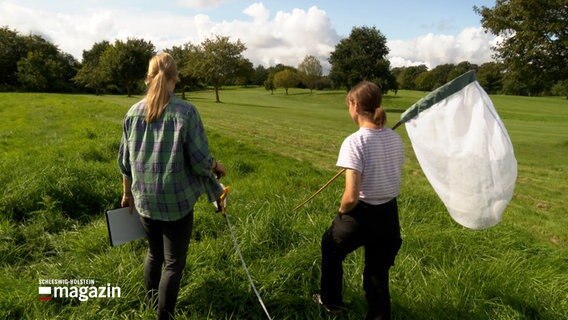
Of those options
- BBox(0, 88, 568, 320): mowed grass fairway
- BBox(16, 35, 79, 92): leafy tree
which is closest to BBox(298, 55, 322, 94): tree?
BBox(16, 35, 79, 92): leafy tree

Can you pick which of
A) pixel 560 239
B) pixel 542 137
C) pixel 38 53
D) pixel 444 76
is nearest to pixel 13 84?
pixel 38 53

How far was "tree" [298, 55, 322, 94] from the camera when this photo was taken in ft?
250

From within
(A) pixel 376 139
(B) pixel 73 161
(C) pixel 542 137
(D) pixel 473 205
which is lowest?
(C) pixel 542 137

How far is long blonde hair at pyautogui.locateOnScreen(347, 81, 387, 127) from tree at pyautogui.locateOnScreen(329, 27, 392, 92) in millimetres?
44123

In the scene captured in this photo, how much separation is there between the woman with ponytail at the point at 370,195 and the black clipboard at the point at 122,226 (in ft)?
5.14

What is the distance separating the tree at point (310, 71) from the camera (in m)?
76.1

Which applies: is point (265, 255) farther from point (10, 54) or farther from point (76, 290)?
point (10, 54)

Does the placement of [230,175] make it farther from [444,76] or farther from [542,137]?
[444,76]

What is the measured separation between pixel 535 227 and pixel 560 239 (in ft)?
1.39

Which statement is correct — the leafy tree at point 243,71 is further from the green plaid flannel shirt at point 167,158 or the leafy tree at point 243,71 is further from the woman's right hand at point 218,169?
the green plaid flannel shirt at point 167,158

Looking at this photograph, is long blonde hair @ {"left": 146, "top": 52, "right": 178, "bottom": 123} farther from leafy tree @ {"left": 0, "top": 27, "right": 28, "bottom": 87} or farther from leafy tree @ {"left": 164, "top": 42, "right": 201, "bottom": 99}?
leafy tree @ {"left": 0, "top": 27, "right": 28, "bottom": 87}

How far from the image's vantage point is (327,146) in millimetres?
13094

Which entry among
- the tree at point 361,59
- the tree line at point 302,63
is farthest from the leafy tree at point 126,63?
the tree at point 361,59

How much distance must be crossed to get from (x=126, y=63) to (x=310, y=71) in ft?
115
